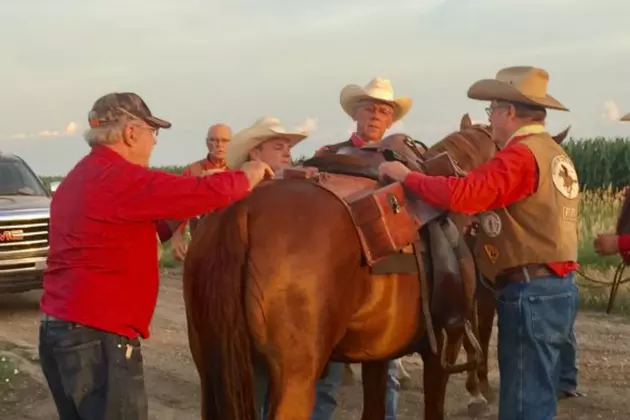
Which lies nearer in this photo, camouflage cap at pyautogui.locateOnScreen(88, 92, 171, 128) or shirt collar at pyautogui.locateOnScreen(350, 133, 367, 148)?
camouflage cap at pyautogui.locateOnScreen(88, 92, 171, 128)

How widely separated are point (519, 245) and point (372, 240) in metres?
0.70

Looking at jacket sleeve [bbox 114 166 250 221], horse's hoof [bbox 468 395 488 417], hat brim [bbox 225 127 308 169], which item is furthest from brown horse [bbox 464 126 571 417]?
jacket sleeve [bbox 114 166 250 221]

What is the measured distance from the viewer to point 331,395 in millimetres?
4762

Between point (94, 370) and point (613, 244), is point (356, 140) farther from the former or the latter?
point (94, 370)

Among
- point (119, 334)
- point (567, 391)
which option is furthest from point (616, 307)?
point (119, 334)

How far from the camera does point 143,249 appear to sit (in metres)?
3.23

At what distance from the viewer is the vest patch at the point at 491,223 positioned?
12.3 feet

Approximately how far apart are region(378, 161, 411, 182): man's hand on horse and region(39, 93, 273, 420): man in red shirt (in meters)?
0.81

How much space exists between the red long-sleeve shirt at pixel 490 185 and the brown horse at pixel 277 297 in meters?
0.40

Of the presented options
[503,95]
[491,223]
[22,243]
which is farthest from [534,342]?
[22,243]

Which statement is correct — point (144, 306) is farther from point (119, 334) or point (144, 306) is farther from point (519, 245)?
point (519, 245)

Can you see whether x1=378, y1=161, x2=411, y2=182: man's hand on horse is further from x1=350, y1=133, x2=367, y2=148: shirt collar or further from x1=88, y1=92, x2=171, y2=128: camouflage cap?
x1=350, y1=133, x2=367, y2=148: shirt collar

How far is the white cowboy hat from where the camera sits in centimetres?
419

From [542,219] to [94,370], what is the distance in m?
2.04
